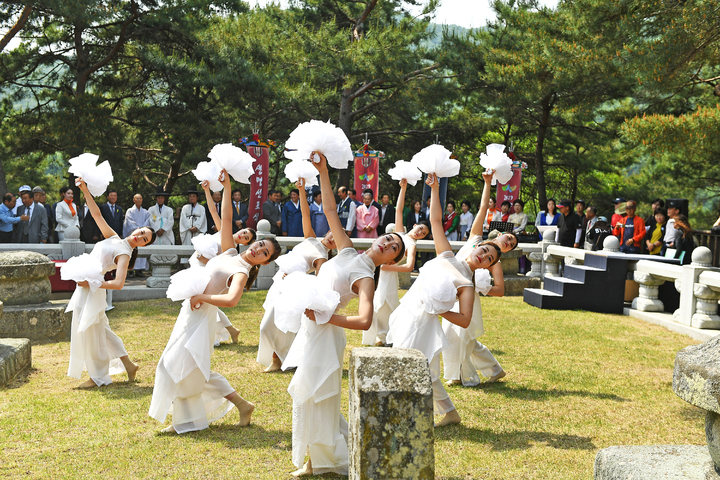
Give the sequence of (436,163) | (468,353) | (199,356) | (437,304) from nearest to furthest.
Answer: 1. (199,356)
2. (437,304)
3. (436,163)
4. (468,353)

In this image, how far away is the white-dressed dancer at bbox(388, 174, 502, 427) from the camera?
4.64 metres

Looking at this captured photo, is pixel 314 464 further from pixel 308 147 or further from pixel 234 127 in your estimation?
pixel 234 127

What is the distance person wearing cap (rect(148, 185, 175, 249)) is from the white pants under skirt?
20.8 ft

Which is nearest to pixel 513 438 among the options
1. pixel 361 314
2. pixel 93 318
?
pixel 361 314

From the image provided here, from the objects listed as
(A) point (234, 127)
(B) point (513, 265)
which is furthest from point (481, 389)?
(A) point (234, 127)

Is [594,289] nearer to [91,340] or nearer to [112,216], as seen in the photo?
[91,340]

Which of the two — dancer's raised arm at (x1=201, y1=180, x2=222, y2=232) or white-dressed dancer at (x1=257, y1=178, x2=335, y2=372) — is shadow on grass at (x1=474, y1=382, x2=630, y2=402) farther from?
dancer's raised arm at (x1=201, y1=180, x2=222, y2=232)

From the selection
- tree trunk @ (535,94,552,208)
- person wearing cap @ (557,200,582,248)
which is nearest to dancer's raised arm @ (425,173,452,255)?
person wearing cap @ (557,200,582,248)

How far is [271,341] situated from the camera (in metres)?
6.57

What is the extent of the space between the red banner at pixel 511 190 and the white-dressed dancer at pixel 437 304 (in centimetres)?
1160

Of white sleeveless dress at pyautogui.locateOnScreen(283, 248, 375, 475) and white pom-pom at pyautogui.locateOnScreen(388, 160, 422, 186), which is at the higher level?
white pom-pom at pyautogui.locateOnScreen(388, 160, 422, 186)

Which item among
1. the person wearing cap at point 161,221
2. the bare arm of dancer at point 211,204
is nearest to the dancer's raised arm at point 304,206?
the bare arm of dancer at point 211,204

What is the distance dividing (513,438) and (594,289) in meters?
6.39

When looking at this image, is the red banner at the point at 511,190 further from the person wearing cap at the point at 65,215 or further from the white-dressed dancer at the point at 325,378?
the white-dressed dancer at the point at 325,378
